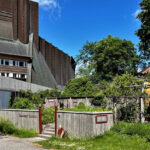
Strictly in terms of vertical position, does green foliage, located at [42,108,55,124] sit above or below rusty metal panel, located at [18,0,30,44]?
below

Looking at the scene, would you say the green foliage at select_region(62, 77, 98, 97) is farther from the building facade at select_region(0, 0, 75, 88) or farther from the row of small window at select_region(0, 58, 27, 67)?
the row of small window at select_region(0, 58, 27, 67)

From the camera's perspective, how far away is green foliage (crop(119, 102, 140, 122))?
42.5ft

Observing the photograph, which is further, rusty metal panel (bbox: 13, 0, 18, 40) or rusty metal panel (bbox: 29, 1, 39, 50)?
rusty metal panel (bbox: 29, 1, 39, 50)

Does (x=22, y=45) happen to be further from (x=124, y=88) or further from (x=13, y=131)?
(x=124, y=88)

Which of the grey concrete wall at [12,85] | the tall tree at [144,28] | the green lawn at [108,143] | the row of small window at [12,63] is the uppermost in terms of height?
the tall tree at [144,28]

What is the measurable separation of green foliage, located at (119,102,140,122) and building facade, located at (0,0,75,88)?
33250 mm

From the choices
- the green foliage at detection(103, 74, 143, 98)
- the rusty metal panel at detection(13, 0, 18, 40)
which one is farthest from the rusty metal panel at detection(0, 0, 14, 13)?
the green foliage at detection(103, 74, 143, 98)

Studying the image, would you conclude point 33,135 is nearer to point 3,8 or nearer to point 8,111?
point 8,111

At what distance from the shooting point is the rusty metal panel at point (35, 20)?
50.4 metres

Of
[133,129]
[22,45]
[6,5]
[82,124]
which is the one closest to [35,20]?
[6,5]

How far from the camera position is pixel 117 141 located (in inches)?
414

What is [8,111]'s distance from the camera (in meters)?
17.5

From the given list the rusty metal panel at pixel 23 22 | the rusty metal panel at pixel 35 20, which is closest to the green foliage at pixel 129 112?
the rusty metal panel at pixel 23 22

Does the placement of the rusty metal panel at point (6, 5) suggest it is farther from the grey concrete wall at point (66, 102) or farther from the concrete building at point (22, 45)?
the grey concrete wall at point (66, 102)
